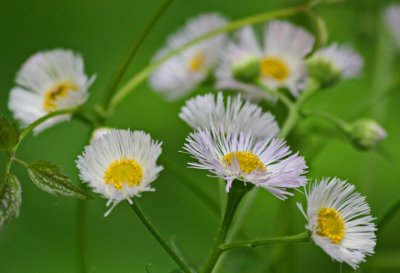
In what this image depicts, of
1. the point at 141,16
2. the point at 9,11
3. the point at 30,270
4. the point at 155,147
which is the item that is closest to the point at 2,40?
the point at 9,11

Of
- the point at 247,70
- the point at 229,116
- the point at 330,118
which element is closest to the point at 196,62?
the point at 247,70

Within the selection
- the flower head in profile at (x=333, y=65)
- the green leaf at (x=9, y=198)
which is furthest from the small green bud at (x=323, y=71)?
the green leaf at (x=9, y=198)

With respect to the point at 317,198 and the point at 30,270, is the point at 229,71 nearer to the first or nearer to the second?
the point at 317,198

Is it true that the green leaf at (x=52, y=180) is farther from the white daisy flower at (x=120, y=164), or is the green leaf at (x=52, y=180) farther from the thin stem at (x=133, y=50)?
the thin stem at (x=133, y=50)

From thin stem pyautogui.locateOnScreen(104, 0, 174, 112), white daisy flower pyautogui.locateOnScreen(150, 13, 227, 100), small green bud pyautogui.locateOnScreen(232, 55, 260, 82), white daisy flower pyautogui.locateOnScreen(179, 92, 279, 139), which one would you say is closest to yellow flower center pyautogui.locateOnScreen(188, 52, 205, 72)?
white daisy flower pyautogui.locateOnScreen(150, 13, 227, 100)

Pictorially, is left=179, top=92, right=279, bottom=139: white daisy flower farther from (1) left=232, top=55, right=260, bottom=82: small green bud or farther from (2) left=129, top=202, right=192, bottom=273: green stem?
(1) left=232, top=55, right=260, bottom=82: small green bud
